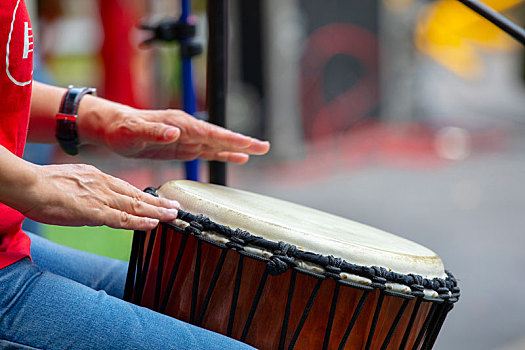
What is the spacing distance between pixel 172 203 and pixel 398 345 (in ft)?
1.27

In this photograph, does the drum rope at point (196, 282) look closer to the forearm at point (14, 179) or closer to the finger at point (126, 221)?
the finger at point (126, 221)

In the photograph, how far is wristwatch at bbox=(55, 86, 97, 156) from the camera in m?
1.14

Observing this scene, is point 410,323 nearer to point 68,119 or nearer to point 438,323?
point 438,323

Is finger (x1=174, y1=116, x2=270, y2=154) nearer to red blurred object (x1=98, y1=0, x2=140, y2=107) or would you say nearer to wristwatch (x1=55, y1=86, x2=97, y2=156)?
wristwatch (x1=55, y1=86, x2=97, y2=156)

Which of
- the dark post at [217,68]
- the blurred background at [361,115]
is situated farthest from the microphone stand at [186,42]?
the blurred background at [361,115]

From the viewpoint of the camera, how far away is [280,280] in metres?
0.90

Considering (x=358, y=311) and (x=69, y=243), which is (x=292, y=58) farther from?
(x=358, y=311)

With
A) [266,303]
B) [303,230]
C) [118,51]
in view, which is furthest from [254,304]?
[118,51]

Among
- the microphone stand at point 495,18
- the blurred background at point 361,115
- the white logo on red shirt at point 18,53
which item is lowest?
the blurred background at point 361,115

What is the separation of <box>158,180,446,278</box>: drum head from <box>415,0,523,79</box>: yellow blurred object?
16.4ft

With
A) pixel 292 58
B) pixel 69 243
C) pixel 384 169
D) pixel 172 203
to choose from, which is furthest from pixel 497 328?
pixel 292 58

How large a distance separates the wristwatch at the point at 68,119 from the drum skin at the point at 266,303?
12.6 inches

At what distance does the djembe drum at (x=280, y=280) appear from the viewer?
90cm

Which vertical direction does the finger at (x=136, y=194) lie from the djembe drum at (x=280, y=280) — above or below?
above
